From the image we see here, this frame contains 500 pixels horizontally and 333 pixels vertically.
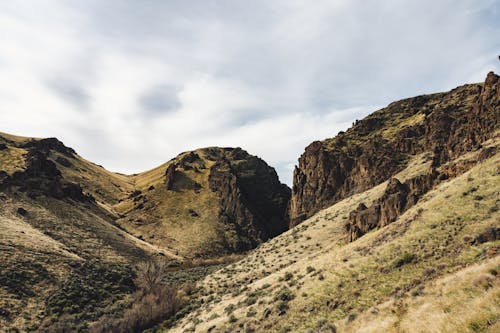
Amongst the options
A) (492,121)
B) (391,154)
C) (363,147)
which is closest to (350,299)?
(492,121)

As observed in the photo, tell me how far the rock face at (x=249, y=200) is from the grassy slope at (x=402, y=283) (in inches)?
2904

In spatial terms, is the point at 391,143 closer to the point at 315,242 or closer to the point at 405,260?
the point at 315,242

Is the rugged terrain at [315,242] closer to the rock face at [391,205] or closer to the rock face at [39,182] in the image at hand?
the rock face at [391,205]

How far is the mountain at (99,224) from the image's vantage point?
42656 mm

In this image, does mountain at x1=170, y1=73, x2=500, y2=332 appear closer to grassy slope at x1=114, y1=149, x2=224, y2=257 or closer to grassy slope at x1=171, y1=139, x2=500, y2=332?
grassy slope at x1=171, y1=139, x2=500, y2=332

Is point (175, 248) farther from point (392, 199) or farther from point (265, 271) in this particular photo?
point (392, 199)

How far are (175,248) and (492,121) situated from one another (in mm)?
82979

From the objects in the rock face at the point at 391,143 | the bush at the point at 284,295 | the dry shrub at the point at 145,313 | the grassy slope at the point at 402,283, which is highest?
the rock face at the point at 391,143

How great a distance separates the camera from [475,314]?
970 cm

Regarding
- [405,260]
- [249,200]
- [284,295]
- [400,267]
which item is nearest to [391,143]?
[405,260]

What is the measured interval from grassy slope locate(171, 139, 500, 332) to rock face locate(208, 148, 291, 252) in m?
73.8

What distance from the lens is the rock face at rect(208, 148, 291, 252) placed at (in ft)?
365

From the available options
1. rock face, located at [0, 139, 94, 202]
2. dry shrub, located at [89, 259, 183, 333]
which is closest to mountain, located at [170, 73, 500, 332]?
dry shrub, located at [89, 259, 183, 333]

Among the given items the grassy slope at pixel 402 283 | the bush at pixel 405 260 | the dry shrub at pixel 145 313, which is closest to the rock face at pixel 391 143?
the grassy slope at pixel 402 283
